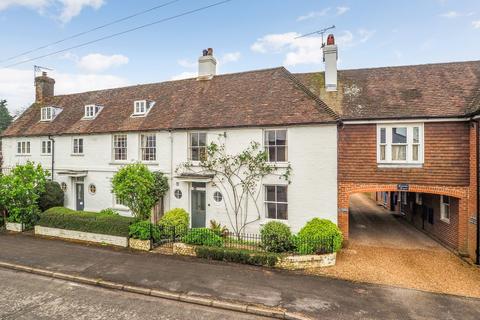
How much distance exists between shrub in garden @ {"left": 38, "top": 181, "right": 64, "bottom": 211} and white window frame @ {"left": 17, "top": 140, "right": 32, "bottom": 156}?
4966 millimetres

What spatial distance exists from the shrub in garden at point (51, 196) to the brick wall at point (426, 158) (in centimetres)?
1793

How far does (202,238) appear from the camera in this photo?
1234 centimetres

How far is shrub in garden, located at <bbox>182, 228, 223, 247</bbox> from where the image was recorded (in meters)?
12.2

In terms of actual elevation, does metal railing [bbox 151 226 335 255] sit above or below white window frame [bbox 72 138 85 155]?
below

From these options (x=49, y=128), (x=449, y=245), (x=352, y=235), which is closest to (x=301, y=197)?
(x=352, y=235)

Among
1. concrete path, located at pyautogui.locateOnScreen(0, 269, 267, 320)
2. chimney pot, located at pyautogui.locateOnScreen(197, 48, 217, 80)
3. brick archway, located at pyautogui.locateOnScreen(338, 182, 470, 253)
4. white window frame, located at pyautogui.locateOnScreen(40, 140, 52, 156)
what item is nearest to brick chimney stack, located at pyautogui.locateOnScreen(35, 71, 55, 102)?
white window frame, located at pyautogui.locateOnScreen(40, 140, 52, 156)

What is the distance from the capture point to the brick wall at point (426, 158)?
1219 centimetres

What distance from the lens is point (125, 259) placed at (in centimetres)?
1167

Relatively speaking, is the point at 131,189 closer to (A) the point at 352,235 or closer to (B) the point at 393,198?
(A) the point at 352,235

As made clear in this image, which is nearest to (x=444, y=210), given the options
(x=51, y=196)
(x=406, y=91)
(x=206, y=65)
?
(x=406, y=91)

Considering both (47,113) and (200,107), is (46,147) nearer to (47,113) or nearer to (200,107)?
(47,113)

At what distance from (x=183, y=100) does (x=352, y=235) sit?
13.2 meters

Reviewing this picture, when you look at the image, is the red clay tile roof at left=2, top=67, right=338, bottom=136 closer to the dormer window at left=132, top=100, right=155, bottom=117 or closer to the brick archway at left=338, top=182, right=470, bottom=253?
the dormer window at left=132, top=100, right=155, bottom=117

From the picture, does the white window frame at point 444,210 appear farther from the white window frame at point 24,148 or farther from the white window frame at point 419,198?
the white window frame at point 24,148
